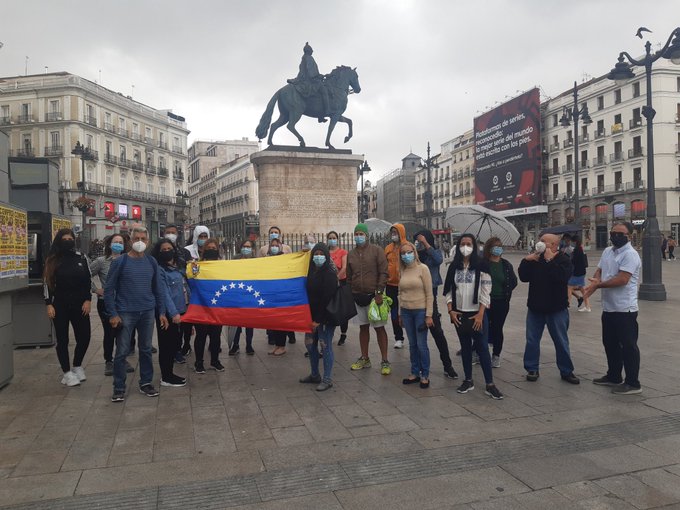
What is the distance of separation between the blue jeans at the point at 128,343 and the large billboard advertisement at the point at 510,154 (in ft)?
194

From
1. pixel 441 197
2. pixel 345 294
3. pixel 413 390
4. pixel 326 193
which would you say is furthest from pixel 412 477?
pixel 441 197

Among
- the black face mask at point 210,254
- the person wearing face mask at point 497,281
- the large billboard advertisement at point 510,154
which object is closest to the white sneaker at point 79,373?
the black face mask at point 210,254

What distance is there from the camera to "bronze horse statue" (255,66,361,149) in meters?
18.0

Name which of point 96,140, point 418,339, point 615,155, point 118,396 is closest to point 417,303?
point 418,339

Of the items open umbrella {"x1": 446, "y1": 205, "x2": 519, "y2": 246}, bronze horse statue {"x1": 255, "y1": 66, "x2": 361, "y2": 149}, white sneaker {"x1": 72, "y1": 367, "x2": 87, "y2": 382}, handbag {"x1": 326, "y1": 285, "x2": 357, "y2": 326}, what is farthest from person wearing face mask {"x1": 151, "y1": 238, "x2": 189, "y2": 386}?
bronze horse statue {"x1": 255, "y1": 66, "x2": 361, "y2": 149}

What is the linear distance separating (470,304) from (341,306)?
144 centimetres

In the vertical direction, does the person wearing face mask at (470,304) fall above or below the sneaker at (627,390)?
above

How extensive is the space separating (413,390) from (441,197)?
3311 inches

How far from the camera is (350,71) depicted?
18.6 metres

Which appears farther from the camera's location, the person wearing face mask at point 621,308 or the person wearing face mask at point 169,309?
the person wearing face mask at point 169,309

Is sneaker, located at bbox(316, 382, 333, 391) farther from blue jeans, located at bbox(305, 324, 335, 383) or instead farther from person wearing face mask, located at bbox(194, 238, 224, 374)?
person wearing face mask, located at bbox(194, 238, 224, 374)

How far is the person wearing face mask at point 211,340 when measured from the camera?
22.5 ft

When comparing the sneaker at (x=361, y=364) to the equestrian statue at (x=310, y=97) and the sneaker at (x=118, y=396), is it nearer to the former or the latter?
the sneaker at (x=118, y=396)

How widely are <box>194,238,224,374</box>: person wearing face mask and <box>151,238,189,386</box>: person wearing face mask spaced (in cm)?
41
